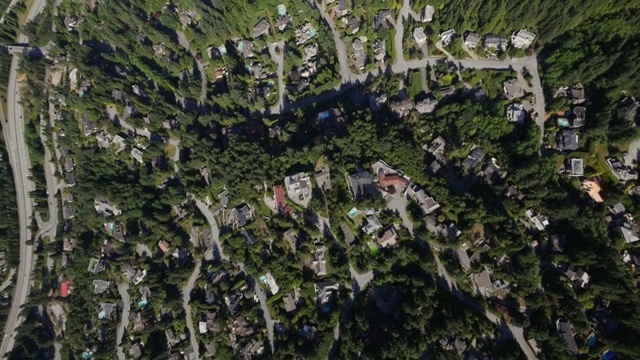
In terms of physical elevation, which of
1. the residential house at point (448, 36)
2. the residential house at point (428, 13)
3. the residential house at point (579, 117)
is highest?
the residential house at point (428, 13)

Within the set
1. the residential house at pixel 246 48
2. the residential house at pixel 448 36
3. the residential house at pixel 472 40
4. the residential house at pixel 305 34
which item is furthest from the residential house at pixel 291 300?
the residential house at pixel 472 40

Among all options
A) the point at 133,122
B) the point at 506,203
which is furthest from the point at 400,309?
the point at 133,122

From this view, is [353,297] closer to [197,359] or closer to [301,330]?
[301,330]

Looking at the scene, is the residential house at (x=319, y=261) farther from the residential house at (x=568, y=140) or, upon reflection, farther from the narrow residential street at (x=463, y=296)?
the residential house at (x=568, y=140)

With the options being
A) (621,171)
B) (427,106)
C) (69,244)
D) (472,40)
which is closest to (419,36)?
(472,40)

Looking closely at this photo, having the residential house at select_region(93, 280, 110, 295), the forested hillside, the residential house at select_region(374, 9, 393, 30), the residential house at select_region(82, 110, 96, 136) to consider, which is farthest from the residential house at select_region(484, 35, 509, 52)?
the residential house at select_region(93, 280, 110, 295)

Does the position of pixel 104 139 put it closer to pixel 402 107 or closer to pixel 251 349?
pixel 251 349
